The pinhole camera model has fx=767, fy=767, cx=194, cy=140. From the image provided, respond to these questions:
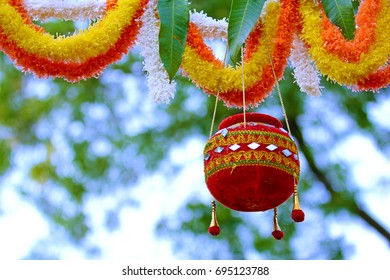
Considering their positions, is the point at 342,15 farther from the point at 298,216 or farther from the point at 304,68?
the point at 298,216

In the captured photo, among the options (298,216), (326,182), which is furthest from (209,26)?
(326,182)

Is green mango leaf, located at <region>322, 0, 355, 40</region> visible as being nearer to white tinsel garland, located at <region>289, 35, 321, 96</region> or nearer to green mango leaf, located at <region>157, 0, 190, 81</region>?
white tinsel garland, located at <region>289, 35, 321, 96</region>

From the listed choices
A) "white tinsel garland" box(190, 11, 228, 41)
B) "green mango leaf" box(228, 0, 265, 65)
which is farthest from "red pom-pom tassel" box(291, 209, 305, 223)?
"white tinsel garland" box(190, 11, 228, 41)

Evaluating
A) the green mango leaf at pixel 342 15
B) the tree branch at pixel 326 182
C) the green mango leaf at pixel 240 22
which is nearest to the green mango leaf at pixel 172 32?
the green mango leaf at pixel 240 22

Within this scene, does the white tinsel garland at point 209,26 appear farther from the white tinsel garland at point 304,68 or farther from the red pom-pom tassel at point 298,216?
the red pom-pom tassel at point 298,216

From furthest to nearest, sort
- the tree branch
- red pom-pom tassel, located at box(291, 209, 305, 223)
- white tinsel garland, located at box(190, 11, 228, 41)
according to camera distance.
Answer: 1. the tree branch
2. white tinsel garland, located at box(190, 11, 228, 41)
3. red pom-pom tassel, located at box(291, 209, 305, 223)

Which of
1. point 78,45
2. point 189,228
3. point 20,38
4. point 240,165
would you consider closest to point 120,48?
point 78,45
